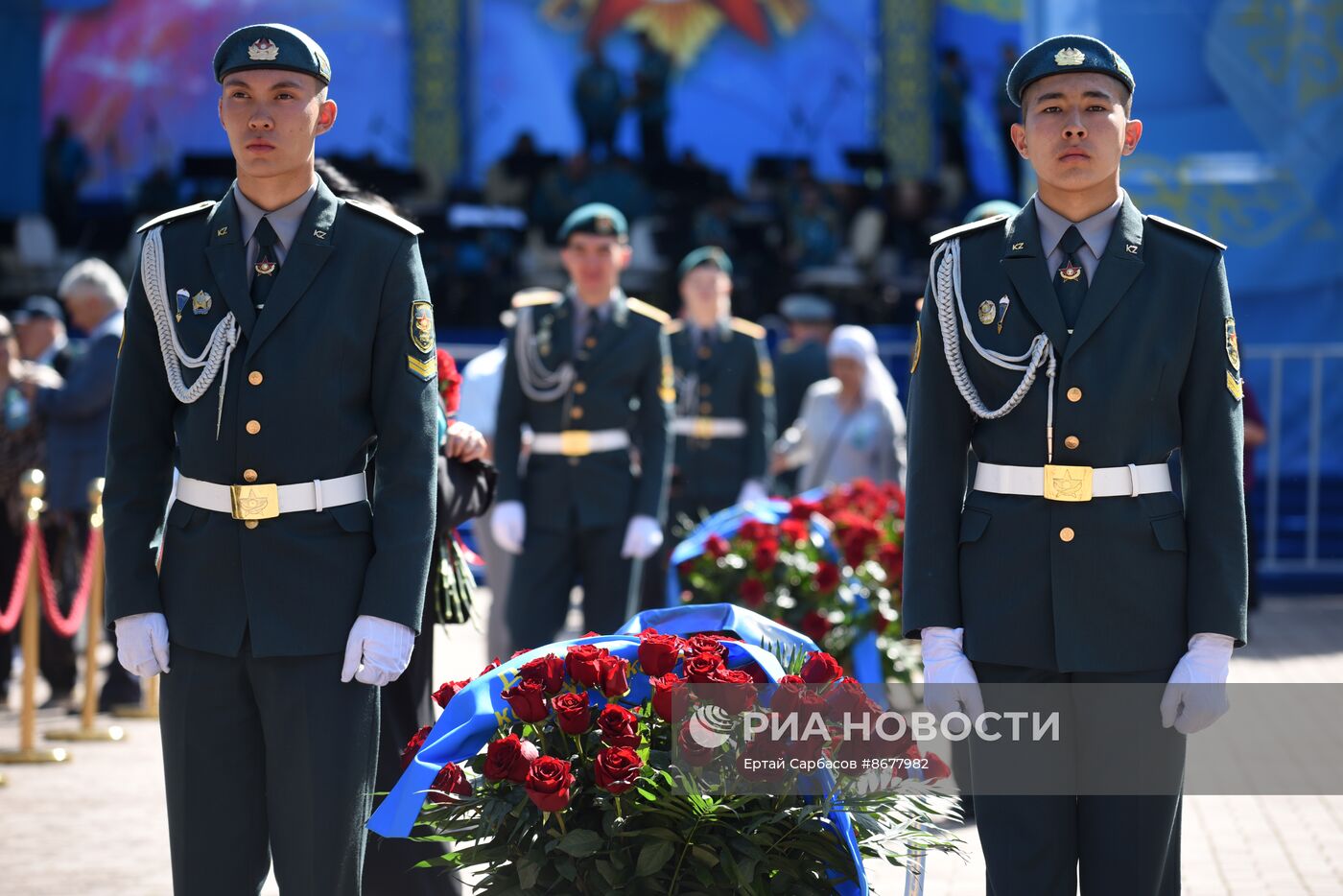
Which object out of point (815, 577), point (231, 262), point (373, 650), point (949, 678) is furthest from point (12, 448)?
Result: point (949, 678)

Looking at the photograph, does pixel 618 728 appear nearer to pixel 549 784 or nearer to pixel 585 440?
pixel 549 784

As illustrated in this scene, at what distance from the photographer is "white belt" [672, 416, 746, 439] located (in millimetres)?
9578

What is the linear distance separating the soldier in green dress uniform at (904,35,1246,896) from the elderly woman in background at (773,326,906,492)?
4977 millimetres

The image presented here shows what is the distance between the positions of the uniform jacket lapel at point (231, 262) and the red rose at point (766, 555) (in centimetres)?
371

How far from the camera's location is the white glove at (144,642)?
3.49 meters

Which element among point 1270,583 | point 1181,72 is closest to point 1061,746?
point 1270,583

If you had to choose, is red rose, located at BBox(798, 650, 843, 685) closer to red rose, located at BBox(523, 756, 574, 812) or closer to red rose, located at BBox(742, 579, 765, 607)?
red rose, located at BBox(523, 756, 574, 812)

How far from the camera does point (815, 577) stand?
23.4 feet

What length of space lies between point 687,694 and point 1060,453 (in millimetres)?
819

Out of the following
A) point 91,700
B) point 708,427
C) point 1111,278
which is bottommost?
point 91,700

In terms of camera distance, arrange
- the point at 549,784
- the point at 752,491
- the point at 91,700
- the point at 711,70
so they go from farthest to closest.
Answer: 1. the point at 711,70
2. the point at 752,491
3. the point at 91,700
4. the point at 549,784

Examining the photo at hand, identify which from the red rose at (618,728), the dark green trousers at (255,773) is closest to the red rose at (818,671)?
the red rose at (618,728)

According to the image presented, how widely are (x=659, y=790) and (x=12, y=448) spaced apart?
6128 mm

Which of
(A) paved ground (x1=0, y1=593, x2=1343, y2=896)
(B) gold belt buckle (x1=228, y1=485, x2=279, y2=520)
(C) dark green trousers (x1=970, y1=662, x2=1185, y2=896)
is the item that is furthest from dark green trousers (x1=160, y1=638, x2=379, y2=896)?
(C) dark green trousers (x1=970, y1=662, x2=1185, y2=896)
